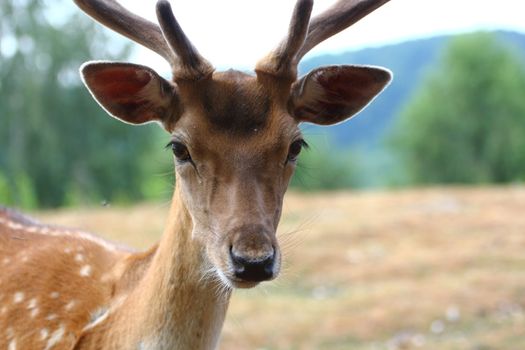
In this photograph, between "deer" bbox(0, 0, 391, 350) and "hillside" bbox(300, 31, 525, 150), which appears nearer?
"deer" bbox(0, 0, 391, 350)

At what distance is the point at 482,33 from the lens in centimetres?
5675

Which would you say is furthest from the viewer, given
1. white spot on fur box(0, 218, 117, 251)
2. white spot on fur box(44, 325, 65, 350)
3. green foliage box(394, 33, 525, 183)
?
green foliage box(394, 33, 525, 183)

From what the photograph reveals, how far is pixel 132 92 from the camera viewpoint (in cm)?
441

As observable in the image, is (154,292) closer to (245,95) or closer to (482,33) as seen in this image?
(245,95)

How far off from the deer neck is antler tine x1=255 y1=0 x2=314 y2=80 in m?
0.77

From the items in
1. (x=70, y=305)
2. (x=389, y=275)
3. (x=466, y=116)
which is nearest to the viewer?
(x=70, y=305)

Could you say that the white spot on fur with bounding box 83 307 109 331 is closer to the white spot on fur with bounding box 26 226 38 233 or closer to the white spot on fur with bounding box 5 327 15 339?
the white spot on fur with bounding box 5 327 15 339

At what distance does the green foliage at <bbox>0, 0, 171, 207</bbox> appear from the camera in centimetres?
3431

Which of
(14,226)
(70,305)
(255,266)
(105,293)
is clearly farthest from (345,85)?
(14,226)

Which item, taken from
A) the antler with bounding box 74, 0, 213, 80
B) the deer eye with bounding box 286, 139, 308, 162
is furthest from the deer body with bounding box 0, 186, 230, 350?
the antler with bounding box 74, 0, 213, 80

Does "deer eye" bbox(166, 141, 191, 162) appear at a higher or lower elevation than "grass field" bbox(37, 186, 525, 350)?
higher

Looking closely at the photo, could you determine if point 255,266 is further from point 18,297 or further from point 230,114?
point 18,297

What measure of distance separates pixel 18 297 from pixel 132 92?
1320 mm

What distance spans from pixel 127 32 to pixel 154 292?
1.27 meters
